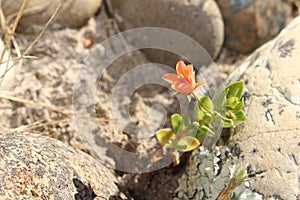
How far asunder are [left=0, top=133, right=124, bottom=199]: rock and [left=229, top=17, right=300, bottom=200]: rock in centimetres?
52

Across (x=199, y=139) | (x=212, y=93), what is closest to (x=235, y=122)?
(x=199, y=139)

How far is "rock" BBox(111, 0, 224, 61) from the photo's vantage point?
2.38m

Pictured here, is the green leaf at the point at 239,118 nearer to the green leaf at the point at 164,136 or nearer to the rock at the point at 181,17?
the green leaf at the point at 164,136

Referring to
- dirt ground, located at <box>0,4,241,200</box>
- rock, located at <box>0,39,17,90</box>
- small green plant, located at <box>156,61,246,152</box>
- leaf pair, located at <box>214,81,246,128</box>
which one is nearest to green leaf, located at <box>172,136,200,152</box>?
small green plant, located at <box>156,61,246,152</box>

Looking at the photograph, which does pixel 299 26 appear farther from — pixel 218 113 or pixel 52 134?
pixel 52 134

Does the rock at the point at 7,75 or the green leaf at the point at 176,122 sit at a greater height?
the rock at the point at 7,75

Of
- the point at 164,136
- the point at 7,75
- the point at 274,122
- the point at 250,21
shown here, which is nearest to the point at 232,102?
the point at 274,122

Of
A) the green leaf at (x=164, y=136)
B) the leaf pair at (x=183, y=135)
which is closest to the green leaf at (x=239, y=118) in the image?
the leaf pair at (x=183, y=135)

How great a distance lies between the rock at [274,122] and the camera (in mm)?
1658

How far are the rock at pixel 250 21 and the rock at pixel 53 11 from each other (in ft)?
2.19

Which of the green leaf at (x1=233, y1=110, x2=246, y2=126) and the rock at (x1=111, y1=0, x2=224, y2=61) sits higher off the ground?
the rock at (x1=111, y1=0, x2=224, y2=61)

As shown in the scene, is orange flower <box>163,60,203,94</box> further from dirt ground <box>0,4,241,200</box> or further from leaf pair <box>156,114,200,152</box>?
dirt ground <box>0,4,241,200</box>

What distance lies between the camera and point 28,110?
2.25 metres

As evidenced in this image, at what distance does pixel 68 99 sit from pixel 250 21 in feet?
3.29
